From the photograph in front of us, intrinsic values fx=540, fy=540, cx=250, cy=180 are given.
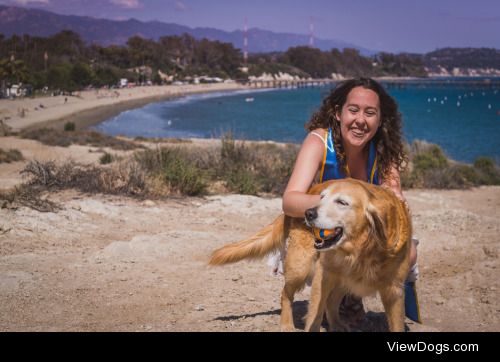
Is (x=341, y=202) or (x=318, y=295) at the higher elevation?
(x=341, y=202)

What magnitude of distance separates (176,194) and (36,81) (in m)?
60.9

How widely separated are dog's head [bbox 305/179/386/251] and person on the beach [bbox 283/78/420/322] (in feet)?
1.57

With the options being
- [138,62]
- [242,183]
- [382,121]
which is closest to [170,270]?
[382,121]

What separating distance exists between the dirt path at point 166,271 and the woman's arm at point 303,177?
109 centimetres

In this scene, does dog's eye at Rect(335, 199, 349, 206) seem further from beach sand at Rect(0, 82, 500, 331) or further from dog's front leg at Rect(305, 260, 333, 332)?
beach sand at Rect(0, 82, 500, 331)

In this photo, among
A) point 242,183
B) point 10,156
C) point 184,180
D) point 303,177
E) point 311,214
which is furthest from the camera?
point 10,156

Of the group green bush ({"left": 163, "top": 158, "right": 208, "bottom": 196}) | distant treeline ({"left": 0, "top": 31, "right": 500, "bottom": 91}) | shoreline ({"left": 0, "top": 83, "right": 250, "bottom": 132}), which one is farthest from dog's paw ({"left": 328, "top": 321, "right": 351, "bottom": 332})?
distant treeline ({"left": 0, "top": 31, "right": 500, "bottom": 91})

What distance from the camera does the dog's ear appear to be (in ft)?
10.9

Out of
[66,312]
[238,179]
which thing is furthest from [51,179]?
[66,312]

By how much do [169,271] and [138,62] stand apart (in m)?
114

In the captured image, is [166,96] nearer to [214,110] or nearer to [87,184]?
[214,110]

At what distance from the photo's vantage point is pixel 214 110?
66.6 m

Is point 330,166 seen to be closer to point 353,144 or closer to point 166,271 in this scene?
point 353,144

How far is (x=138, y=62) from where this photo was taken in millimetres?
114875
